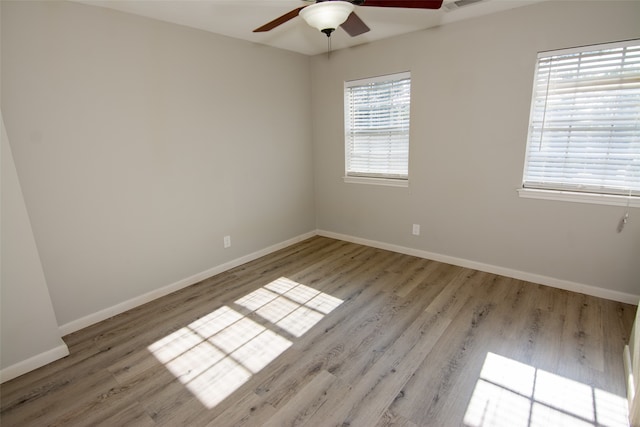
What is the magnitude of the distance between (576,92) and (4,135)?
4.13m

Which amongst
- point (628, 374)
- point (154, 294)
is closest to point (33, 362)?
point (154, 294)

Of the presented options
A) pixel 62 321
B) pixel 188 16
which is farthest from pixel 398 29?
pixel 62 321

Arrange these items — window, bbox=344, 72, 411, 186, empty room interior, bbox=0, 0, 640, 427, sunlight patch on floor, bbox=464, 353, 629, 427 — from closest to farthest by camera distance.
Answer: sunlight patch on floor, bbox=464, 353, 629, 427 < empty room interior, bbox=0, 0, 640, 427 < window, bbox=344, 72, 411, 186

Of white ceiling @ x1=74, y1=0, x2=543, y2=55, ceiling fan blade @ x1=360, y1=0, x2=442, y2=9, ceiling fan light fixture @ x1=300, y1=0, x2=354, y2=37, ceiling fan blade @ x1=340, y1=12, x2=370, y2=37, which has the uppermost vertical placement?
white ceiling @ x1=74, y1=0, x2=543, y2=55

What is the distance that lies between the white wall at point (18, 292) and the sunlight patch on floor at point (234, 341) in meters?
0.72

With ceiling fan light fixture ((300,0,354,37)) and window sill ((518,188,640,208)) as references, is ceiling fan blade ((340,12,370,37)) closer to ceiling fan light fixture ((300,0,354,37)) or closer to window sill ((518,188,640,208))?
ceiling fan light fixture ((300,0,354,37))

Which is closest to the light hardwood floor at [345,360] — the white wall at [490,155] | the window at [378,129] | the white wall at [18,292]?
the white wall at [18,292]

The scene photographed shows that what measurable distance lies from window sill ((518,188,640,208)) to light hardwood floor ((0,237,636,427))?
839mm

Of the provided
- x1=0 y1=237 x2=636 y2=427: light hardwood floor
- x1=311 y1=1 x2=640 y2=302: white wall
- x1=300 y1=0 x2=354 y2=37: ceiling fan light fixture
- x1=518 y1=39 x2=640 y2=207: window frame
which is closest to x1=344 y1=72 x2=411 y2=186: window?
x1=311 y1=1 x2=640 y2=302: white wall

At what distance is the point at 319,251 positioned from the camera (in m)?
4.14

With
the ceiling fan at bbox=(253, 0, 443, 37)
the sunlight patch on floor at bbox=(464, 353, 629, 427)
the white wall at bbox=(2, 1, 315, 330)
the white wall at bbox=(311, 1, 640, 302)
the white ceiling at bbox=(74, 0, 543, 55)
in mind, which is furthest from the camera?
the white wall at bbox=(311, 1, 640, 302)

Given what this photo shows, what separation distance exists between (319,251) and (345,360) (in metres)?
2.06

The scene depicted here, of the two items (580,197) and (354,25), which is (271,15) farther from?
(580,197)

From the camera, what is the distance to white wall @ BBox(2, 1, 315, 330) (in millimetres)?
2242
